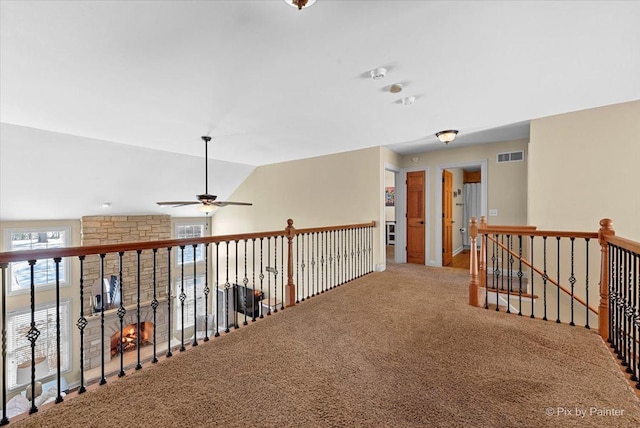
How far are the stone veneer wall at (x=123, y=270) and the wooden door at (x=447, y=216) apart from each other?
727 centimetres

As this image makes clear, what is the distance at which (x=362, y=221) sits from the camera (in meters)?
5.30

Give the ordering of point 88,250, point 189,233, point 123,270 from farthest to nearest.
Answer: point 189,233 → point 123,270 → point 88,250

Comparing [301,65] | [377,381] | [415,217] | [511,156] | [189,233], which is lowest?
[377,381]

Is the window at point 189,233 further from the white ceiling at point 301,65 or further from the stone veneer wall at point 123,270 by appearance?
the white ceiling at point 301,65

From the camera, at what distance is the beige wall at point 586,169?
3221 mm

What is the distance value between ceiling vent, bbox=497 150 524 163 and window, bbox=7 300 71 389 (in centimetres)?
950

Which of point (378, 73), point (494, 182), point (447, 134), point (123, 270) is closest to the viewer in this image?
point (378, 73)

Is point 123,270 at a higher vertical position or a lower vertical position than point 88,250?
lower

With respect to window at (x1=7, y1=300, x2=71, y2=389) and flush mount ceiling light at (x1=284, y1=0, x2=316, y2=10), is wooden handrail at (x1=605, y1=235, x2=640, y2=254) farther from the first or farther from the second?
window at (x1=7, y1=300, x2=71, y2=389)

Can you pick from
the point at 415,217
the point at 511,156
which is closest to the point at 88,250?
the point at 415,217

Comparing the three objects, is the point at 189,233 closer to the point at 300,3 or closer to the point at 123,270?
the point at 123,270

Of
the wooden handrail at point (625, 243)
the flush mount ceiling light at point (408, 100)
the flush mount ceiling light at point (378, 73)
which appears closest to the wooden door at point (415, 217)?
the flush mount ceiling light at point (408, 100)

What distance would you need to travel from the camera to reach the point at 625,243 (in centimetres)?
193

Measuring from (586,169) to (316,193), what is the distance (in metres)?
4.29
